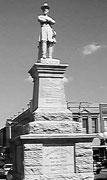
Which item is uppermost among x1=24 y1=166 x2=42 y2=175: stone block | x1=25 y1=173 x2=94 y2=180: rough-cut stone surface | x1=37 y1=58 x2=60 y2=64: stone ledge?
x1=37 y1=58 x2=60 y2=64: stone ledge

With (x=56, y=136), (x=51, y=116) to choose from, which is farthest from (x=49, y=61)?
(x=56, y=136)

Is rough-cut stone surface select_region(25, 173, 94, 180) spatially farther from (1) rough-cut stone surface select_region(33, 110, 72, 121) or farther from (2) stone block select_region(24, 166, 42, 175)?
(1) rough-cut stone surface select_region(33, 110, 72, 121)

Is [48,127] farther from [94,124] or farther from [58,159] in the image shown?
[94,124]

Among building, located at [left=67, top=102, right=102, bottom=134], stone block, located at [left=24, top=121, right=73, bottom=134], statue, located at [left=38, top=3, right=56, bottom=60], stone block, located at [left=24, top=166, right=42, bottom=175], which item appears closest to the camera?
stone block, located at [left=24, top=166, right=42, bottom=175]

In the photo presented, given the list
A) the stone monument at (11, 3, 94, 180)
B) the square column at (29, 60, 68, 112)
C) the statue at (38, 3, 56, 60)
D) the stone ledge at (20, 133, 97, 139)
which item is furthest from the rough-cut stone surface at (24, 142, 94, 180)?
the statue at (38, 3, 56, 60)

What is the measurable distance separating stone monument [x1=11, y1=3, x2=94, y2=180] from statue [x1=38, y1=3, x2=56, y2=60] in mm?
688

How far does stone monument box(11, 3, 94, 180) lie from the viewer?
476 inches

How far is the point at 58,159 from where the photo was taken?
12.4 meters

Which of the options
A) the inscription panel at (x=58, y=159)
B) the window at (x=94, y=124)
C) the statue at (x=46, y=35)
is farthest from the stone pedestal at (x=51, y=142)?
the window at (x=94, y=124)

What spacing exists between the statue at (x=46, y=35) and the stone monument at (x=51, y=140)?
0.69 m

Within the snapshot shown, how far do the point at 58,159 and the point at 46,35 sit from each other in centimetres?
535

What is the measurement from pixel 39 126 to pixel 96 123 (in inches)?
1176

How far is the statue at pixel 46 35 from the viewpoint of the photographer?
14.1 m

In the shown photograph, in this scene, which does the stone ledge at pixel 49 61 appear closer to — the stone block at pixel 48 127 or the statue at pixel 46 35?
the statue at pixel 46 35
